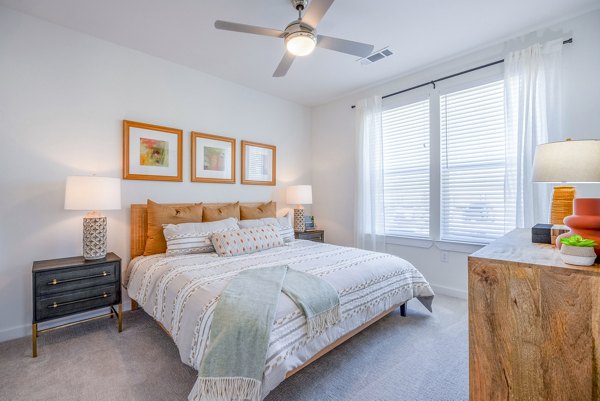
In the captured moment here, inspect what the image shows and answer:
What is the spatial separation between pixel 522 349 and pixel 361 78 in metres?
3.62

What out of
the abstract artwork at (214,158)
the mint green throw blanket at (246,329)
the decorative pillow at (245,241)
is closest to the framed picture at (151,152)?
the abstract artwork at (214,158)

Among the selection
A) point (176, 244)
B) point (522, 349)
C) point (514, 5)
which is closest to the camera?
point (522, 349)

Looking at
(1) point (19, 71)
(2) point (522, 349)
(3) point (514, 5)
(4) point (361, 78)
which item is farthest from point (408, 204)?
(1) point (19, 71)

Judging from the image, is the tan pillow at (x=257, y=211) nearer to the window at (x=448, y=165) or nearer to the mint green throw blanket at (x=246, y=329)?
the window at (x=448, y=165)

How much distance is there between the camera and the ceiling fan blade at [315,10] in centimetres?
178

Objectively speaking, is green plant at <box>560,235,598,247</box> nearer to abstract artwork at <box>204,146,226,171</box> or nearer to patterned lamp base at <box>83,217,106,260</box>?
patterned lamp base at <box>83,217,106,260</box>

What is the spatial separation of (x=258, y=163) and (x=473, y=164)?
2855mm

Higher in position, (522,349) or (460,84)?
(460,84)

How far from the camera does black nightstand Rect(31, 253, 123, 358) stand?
2.17 metres

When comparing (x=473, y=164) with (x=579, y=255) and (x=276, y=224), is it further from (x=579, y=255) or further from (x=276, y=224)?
(x=579, y=255)

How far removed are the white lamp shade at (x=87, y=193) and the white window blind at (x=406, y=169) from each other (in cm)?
335

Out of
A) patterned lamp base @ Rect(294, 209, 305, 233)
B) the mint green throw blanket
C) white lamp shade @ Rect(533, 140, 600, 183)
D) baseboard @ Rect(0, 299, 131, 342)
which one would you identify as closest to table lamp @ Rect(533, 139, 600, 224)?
white lamp shade @ Rect(533, 140, 600, 183)

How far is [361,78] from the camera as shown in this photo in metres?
3.82

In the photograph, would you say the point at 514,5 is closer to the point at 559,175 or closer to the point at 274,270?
the point at 559,175
